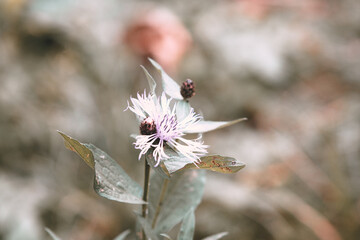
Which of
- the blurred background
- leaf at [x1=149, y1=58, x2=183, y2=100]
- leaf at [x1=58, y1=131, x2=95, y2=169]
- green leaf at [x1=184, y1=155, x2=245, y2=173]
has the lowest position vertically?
the blurred background

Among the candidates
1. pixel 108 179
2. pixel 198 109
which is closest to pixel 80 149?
pixel 108 179

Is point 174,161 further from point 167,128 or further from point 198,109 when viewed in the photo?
point 198,109

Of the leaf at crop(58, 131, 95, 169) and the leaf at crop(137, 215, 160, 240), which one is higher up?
the leaf at crop(58, 131, 95, 169)

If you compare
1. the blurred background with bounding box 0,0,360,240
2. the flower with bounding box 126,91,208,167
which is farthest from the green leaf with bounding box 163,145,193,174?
the blurred background with bounding box 0,0,360,240

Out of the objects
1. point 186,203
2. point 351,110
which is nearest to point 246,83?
point 351,110

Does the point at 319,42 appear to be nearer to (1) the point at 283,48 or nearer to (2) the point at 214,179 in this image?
(1) the point at 283,48

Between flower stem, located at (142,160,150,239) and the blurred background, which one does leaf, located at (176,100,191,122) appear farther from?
the blurred background

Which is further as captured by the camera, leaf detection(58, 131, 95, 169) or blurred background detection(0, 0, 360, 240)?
blurred background detection(0, 0, 360, 240)
